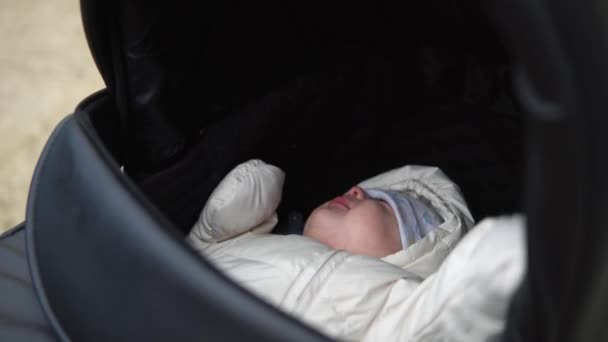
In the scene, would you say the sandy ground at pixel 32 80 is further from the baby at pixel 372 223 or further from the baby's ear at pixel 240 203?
the baby at pixel 372 223

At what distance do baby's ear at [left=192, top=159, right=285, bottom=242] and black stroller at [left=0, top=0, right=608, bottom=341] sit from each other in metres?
0.04

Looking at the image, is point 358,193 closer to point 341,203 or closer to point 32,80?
point 341,203

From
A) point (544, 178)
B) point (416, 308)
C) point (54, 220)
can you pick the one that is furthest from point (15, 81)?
point (544, 178)

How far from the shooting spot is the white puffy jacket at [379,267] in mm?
502

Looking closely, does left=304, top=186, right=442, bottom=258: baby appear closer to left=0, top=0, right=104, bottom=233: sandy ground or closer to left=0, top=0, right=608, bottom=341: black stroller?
left=0, top=0, right=608, bottom=341: black stroller

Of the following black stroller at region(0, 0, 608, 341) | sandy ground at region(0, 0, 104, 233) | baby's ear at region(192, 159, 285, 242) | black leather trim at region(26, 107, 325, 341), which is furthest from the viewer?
sandy ground at region(0, 0, 104, 233)

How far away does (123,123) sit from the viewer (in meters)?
0.81

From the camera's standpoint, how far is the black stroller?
328mm

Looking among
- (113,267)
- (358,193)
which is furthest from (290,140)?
(113,267)

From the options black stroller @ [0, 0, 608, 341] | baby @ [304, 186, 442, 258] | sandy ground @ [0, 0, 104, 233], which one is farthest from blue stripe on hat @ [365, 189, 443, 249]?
sandy ground @ [0, 0, 104, 233]

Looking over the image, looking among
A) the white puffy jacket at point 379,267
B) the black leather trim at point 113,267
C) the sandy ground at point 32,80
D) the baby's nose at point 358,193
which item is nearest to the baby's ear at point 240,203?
the white puffy jacket at point 379,267

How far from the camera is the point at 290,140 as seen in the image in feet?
3.43

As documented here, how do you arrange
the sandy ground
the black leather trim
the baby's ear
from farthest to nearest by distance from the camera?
the sandy ground
the baby's ear
the black leather trim

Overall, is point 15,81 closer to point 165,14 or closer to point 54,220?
point 165,14
